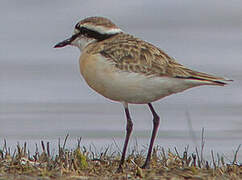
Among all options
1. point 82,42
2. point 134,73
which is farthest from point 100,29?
point 134,73

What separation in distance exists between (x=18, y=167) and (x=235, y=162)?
2.62m

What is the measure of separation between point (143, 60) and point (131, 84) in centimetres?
41

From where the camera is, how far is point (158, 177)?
6914 millimetres

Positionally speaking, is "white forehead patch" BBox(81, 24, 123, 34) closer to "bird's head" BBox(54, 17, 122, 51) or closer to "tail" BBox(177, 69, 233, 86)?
"bird's head" BBox(54, 17, 122, 51)

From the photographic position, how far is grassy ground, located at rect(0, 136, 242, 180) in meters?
6.95

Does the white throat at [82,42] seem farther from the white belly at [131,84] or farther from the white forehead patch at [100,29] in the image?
the white belly at [131,84]

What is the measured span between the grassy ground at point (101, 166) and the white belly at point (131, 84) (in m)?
0.82

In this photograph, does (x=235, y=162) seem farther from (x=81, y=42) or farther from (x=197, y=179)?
(x=81, y=42)

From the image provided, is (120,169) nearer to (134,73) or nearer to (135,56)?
(134,73)

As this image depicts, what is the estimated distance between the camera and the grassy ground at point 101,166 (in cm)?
695

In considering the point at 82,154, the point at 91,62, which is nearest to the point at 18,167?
the point at 82,154

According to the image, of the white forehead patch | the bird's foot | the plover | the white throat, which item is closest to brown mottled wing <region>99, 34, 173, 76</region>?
the plover

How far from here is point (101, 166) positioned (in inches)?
302

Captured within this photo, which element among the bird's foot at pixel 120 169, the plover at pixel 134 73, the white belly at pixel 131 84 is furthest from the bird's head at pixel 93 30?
the bird's foot at pixel 120 169
